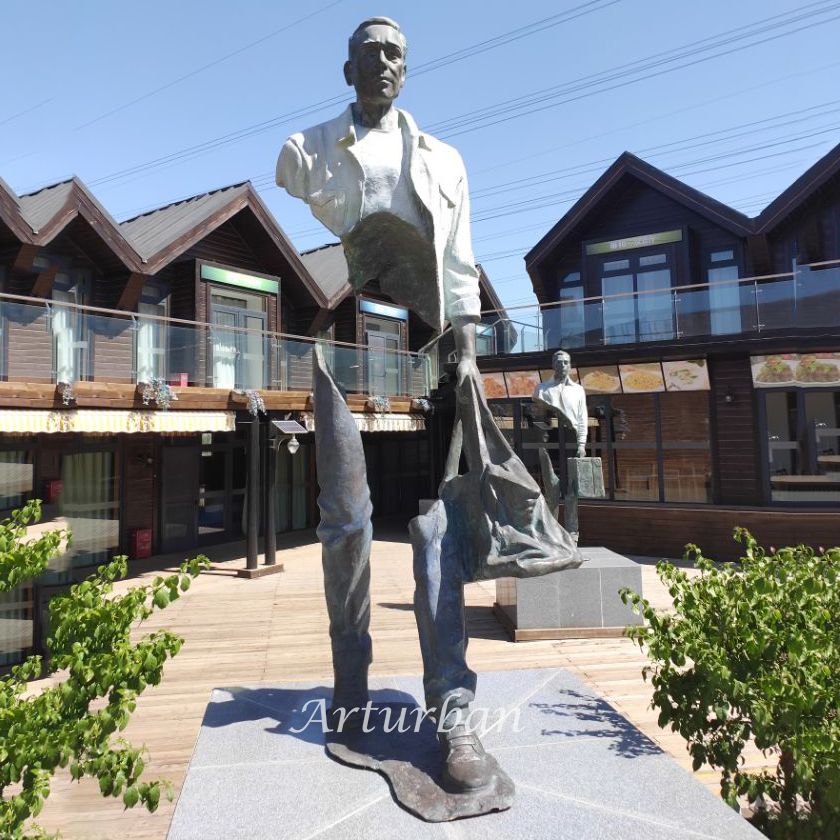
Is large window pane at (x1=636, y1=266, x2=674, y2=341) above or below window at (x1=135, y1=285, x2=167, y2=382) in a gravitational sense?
above

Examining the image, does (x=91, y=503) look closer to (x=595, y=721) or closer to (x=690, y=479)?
(x=595, y=721)

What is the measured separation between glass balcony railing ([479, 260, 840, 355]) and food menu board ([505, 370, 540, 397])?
530 mm

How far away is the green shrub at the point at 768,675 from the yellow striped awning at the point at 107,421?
26.7 ft

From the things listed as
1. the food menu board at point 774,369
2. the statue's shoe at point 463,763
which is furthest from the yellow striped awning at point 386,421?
the statue's shoe at point 463,763

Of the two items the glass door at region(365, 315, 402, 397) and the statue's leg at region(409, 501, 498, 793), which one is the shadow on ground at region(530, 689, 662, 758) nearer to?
the statue's leg at region(409, 501, 498, 793)

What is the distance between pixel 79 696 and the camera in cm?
226

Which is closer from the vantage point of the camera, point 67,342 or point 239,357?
point 67,342

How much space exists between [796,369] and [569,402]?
491 centimetres

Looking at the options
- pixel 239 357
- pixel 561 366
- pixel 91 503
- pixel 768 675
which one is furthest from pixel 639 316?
pixel 91 503

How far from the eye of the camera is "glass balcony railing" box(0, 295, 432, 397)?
342 inches

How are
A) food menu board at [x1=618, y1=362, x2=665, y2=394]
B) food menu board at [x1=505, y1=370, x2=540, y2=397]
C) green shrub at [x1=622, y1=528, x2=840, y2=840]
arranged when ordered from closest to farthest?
green shrub at [x1=622, y1=528, x2=840, y2=840] → food menu board at [x1=618, y1=362, x2=665, y2=394] → food menu board at [x1=505, y1=370, x2=540, y2=397]

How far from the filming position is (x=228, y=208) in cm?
1403

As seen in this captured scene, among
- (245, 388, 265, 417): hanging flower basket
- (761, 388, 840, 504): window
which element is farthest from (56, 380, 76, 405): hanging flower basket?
(761, 388, 840, 504): window

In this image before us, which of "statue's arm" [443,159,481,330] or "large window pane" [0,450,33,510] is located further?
"large window pane" [0,450,33,510]
